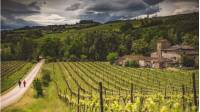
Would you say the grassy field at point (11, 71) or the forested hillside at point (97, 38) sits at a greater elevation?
the forested hillside at point (97, 38)

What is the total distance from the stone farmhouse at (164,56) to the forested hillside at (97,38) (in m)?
0.06

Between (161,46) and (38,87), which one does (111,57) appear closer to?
(161,46)

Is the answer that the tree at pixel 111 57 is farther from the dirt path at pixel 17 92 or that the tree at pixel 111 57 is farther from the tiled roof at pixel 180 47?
the dirt path at pixel 17 92

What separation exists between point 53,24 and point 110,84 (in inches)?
33.8

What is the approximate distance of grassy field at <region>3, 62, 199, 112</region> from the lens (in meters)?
6.41

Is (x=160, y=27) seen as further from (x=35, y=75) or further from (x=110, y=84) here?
(x=35, y=75)

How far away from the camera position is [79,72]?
21.5 feet

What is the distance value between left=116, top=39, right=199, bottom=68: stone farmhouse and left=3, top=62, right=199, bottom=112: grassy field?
7 cm

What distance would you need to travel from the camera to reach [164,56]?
6754 millimetres

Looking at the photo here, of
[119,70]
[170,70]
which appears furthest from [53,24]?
[170,70]

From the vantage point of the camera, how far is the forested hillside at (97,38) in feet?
21.9

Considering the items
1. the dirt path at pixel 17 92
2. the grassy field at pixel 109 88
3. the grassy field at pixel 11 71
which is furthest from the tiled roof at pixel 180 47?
the grassy field at pixel 11 71

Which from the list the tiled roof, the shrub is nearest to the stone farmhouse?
the tiled roof

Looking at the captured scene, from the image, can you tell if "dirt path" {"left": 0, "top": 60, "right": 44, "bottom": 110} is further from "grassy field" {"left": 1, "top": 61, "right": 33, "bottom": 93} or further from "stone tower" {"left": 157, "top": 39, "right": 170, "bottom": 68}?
"stone tower" {"left": 157, "top": 39, "right": 170, "bottom": 68}
